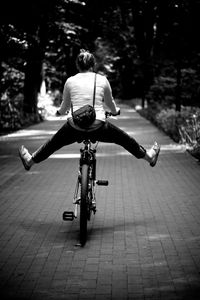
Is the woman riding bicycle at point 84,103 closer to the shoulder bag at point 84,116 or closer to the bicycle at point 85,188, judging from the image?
the shoulder bag at point 84,116

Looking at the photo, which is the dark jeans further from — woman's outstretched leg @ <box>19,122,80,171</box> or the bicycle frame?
the bicycle frame

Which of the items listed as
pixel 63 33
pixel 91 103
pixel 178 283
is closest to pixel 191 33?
pixel 63 33

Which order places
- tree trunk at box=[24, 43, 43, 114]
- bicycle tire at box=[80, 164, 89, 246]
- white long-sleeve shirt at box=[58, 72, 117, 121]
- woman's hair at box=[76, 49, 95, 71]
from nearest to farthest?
1. bicycle tire at box=[80, 164, 89, 246]
2. white long-sleeve shirt at box=[58, 72, 117, 121]
3. woman's hair at box=[76, 49, 95, 71]
4. tree trunk at box=[24, 43, 43, 114]

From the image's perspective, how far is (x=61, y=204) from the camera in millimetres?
7848

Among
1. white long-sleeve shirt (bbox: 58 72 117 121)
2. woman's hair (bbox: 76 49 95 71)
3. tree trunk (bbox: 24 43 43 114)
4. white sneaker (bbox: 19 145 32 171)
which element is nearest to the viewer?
white long-sleeve shirt (bbox: 58 72 117 121)

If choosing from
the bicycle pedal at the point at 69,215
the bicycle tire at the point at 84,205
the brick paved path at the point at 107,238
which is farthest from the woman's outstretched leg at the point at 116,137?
the brick paved path at the point at 107,238

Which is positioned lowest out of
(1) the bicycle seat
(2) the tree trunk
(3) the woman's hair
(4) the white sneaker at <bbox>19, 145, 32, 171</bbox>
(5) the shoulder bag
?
(2) the tree trunk

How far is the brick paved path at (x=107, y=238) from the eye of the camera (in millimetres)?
4410

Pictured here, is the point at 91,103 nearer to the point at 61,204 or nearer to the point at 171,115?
the point at 61,204

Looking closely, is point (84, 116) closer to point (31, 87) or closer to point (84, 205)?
point (84, 205)

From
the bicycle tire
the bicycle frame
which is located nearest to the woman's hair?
the bicycle frame

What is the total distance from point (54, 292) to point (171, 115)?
16.2 metres

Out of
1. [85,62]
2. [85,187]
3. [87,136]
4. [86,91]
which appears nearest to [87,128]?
[87,136]

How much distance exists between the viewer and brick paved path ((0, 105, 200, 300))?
4.41 m
